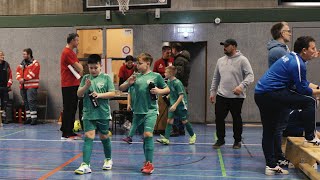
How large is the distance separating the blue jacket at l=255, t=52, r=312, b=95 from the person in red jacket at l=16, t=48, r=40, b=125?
7641mm

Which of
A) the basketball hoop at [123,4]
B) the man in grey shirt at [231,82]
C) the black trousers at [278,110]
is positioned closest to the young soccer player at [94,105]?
the black trousers at [278,110]

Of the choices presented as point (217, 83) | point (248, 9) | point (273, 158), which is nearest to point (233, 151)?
point (217, 83)

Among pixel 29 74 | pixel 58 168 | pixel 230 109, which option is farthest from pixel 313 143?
pixel 29 74

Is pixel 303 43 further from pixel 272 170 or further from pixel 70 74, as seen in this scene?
pixel 70 74

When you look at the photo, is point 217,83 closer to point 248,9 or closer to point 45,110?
point 248,9

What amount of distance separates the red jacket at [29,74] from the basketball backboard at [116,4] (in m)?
2.14

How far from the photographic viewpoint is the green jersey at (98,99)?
518cm

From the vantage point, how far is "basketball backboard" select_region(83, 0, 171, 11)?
402 inches

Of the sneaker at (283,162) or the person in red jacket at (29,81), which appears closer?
the sneaker at (283,162)

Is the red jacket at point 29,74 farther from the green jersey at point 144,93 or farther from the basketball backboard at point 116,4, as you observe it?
the green jersey at point 144,93

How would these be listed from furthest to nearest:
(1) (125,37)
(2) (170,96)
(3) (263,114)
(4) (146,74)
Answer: (1) (125,37) < (2) (170,96) < (4) (146,74) < (3) (263,114)

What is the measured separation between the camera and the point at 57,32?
38.8 ft

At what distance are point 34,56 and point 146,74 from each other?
7.56 meters

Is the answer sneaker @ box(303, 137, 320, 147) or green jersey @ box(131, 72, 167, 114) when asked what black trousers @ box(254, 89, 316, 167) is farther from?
green jersey @ box(131, 72, 167, 114)
